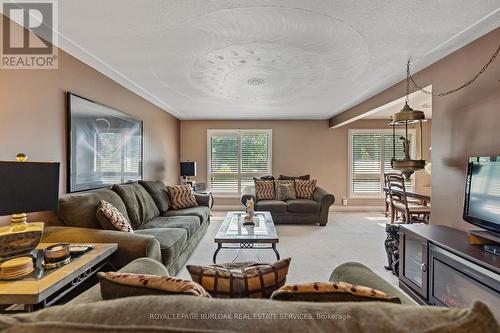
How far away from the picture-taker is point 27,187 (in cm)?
152

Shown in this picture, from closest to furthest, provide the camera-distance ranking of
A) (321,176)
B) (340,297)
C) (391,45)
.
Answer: (340,297)
(391,45)
(321,176)

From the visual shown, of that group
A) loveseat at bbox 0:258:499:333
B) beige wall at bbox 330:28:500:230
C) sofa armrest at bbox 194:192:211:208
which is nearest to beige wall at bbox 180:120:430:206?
sofa armrest at bbox 194:192:211:208

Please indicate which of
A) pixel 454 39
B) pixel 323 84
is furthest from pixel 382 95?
pixel 454 39

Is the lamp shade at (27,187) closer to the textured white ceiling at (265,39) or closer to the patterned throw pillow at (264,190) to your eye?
the textured white ceiling at (265,39)

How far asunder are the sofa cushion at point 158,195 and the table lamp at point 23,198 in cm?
228

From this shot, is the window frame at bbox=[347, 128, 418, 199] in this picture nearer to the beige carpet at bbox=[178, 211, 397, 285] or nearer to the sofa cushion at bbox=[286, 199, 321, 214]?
the beige carpet at bbox=[178, 211, 397, 285]

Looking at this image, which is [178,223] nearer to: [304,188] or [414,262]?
[414,262]

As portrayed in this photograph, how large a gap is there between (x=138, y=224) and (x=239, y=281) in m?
2.60

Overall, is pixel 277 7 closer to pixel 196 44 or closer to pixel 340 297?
pixel 196 44

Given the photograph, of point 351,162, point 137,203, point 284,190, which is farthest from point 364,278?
point 351,162

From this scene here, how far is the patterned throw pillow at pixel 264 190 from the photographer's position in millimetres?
5484

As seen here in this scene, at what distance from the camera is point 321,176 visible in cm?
665

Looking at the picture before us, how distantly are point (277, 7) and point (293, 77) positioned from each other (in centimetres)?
141

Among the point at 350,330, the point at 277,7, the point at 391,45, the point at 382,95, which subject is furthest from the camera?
the point at 382,95
